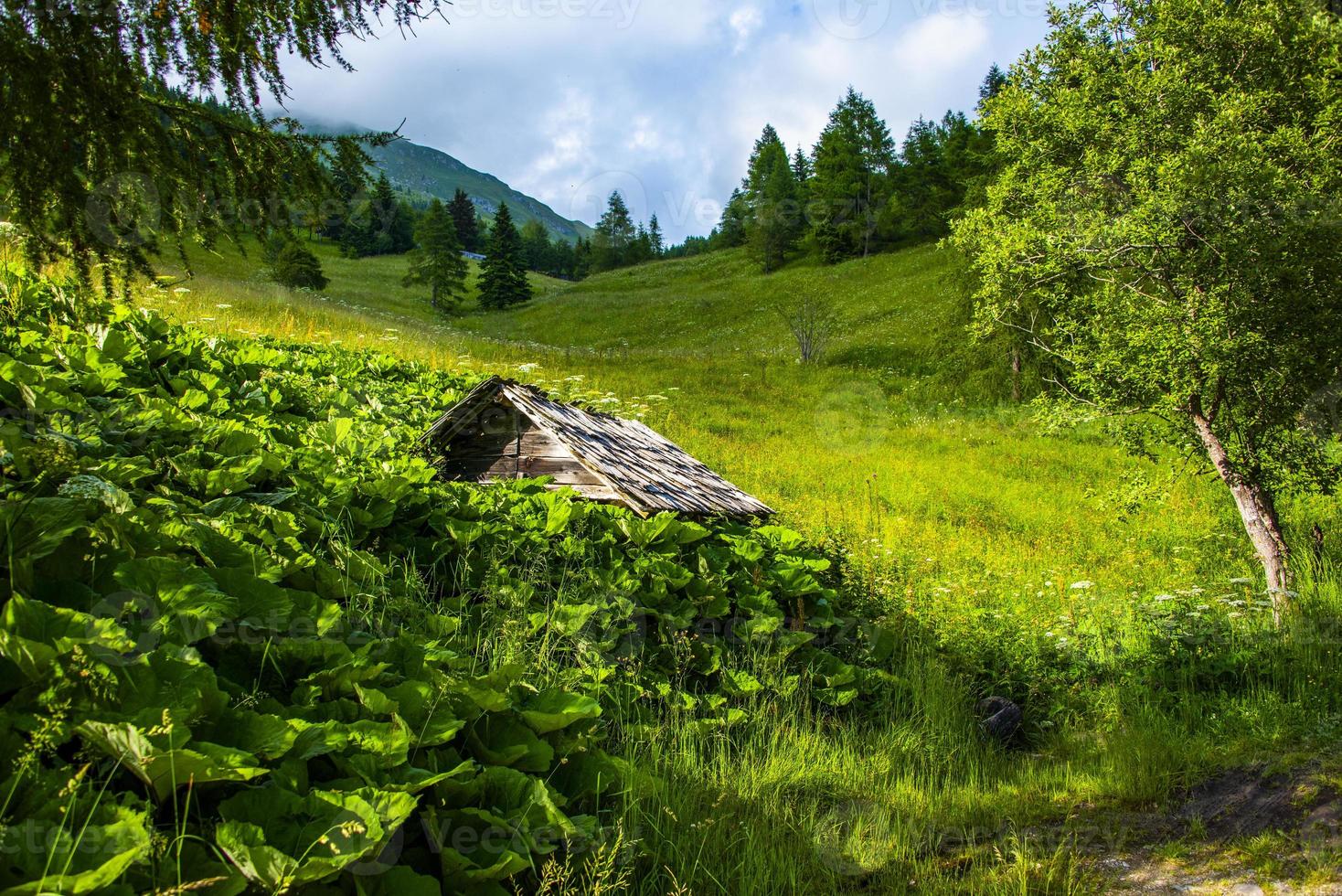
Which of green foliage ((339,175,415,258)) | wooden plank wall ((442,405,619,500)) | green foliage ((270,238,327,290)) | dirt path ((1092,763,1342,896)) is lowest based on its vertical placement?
dirt path ((1092,763,1342,896))

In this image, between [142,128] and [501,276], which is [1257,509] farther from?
[501,276]

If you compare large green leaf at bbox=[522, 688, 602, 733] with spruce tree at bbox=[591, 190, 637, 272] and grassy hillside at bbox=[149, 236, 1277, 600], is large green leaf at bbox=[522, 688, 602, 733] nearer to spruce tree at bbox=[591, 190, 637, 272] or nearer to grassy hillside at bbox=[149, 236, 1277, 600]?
grassy hillside at bbox=[149, 236, 1277, 600]

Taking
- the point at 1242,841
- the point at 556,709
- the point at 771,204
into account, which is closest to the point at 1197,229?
the point at 1242,841

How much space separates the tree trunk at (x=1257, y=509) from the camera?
900 cm

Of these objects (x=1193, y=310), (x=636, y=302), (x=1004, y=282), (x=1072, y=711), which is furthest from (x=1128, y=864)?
(x=636, y=302)

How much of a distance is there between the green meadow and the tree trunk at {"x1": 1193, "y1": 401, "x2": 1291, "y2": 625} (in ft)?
0.97

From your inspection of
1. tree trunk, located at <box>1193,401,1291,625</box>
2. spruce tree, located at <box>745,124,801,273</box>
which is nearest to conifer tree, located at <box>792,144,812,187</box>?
spruce tree, located at <box>745,124,801,273</box>

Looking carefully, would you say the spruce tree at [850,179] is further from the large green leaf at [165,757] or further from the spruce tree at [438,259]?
the large green leaf at [165,757]

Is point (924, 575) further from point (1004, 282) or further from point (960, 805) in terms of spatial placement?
point (960, 805)

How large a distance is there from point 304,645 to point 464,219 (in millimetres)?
103200

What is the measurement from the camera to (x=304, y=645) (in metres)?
2.56

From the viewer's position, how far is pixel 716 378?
86.7ft

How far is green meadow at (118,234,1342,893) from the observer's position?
12.1 feet

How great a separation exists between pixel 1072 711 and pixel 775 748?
3795mm
